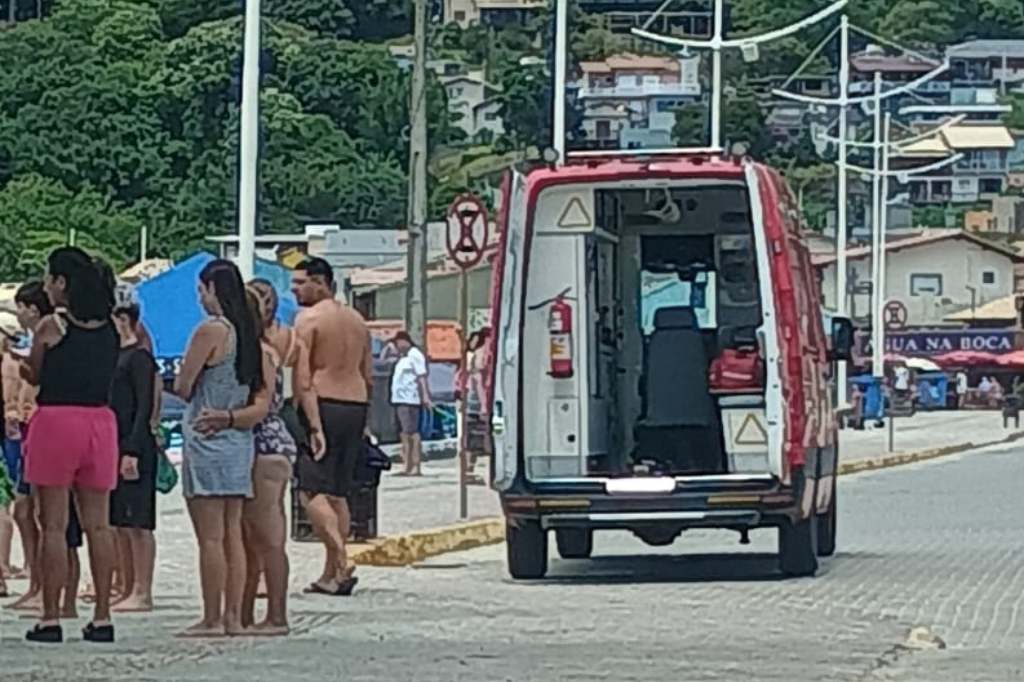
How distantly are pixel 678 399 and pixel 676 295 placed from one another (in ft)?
4.33

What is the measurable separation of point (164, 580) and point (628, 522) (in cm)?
308

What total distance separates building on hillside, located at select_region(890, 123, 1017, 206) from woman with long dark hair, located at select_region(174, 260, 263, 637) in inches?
5904

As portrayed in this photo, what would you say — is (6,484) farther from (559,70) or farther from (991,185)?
(991,185)

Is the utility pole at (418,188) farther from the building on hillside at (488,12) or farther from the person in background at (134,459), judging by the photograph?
the building on hillside at (488,12)

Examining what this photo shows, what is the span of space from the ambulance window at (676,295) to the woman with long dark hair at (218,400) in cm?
691

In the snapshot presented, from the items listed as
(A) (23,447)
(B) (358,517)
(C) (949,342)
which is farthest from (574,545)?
(C) (949,342)

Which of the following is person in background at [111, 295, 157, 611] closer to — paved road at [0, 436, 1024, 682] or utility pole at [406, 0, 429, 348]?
paved road at [0, 436, 1024, 682]

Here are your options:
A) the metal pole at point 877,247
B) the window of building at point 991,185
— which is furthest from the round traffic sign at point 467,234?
the window of building at point 991,185

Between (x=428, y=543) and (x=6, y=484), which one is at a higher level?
(x=6, y=484)

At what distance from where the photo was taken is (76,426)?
538 inches

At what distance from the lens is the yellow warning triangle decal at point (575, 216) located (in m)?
19.5

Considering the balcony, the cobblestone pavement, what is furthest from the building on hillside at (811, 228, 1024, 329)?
the cobblestone pavement

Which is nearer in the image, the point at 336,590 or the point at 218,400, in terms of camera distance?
the point at 218,400

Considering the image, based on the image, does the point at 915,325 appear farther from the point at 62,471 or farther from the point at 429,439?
the point at 62,471
